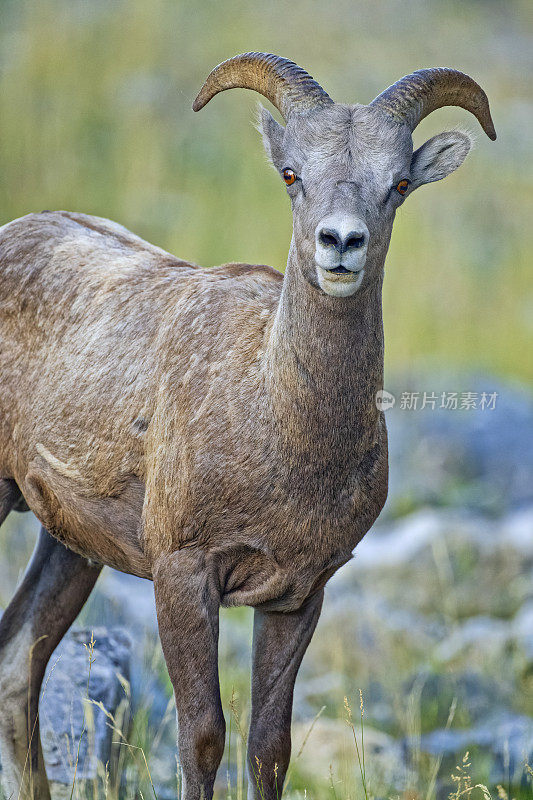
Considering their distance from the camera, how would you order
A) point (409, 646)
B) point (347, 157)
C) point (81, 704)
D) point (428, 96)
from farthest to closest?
point (409, 646) → point (81, 704) → point (428, 96) → point (347, 157)

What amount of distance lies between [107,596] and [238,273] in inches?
143

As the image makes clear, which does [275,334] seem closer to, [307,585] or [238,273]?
[238,273]

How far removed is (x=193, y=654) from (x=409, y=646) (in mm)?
5553

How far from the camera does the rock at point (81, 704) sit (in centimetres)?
524

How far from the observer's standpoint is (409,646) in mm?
9117

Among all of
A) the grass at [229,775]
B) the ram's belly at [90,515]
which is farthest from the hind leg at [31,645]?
the ram's belly at [90,515]

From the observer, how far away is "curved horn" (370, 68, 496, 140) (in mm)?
3926

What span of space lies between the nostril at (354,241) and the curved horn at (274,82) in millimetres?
723

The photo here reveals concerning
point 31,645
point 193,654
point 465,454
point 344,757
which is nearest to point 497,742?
point 344,757

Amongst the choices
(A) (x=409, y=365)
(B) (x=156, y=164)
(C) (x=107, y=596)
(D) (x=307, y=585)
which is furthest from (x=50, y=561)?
(B) (x=156, y=164)

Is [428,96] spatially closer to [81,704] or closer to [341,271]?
[341,271]

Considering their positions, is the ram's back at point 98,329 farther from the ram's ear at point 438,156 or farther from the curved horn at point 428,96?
the curved horn at point 428,96

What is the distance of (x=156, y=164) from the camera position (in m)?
15.5

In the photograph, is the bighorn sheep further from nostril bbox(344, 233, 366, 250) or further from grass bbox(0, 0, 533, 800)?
grass bbox(0, 0, 533, 800)
